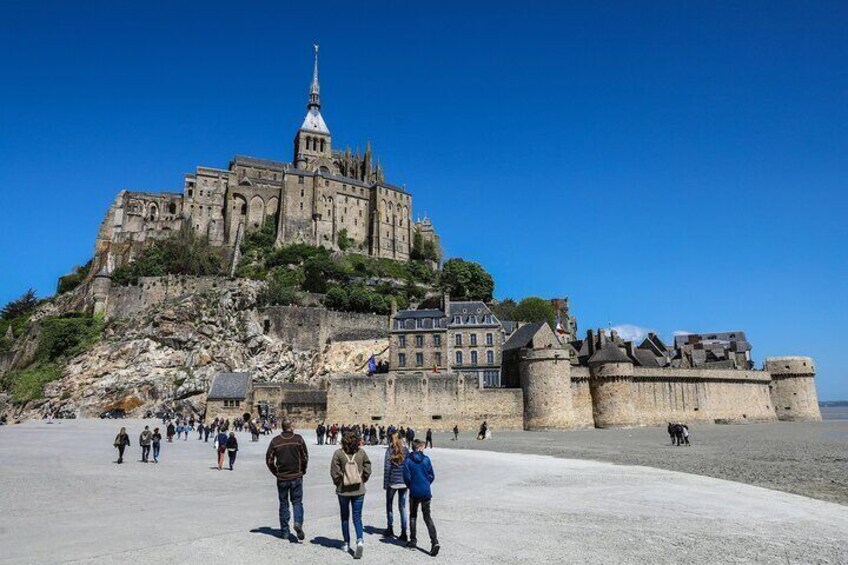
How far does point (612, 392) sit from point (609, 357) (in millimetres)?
2642

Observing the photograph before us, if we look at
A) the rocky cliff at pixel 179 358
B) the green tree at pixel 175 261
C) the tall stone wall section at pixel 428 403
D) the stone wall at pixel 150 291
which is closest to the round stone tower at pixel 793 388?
the tall stone wall section at pixel 428 403

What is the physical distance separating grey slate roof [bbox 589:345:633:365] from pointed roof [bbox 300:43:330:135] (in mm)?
79945

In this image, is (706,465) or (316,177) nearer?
(706,465)

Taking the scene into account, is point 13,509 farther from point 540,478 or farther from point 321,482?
point 540,478

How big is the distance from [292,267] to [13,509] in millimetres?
64742

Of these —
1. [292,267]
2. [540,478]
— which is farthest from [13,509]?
[292,267]

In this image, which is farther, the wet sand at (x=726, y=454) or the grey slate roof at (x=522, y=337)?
the grey slate roof at (x=522, y=337)

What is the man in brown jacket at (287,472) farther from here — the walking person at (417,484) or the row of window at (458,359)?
the row of window at (458,359)

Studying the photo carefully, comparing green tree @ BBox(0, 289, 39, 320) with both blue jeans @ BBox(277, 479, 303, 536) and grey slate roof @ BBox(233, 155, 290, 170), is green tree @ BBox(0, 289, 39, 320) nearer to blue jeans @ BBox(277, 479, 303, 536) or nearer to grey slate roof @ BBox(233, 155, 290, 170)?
grey slate roof @ BBox(233, 155, 290, 170)

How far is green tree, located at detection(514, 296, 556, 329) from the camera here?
237 feet

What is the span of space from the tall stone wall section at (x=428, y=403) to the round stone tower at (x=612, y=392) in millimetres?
6454

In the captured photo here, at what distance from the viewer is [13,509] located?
11.0m

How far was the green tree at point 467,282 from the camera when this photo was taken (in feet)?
241

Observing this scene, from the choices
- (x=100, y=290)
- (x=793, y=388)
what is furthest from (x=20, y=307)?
(x=793, y=388)
